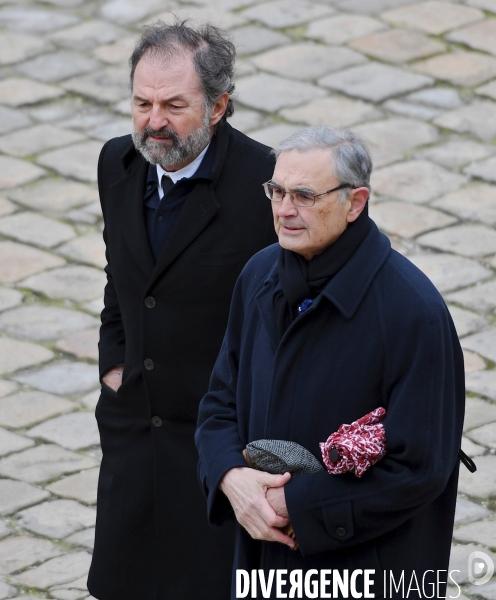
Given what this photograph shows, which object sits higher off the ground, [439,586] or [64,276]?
[439,586]

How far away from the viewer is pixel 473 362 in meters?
5.04

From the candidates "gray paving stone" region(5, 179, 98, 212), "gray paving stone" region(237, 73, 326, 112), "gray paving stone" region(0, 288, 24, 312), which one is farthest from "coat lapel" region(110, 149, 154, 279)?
"gray paving stone" region(237, 73, 326, 112)

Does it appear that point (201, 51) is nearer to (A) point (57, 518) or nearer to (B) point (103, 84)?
(A) point (57, 518)

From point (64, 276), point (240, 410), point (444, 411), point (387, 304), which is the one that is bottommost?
point (64, 276)

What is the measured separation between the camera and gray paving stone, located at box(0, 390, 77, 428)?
15.9ft

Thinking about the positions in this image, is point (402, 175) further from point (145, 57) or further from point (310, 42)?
point (145, 57)

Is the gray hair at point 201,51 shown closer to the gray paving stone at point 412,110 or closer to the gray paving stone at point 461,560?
the gray paving stone at point 461,560

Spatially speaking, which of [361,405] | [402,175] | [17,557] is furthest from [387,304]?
[402,175]

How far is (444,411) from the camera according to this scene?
8.31 ft

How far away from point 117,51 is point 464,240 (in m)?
2.89

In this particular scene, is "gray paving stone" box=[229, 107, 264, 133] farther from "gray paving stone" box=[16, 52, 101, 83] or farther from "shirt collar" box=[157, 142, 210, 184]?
"shirt collar" box=[157, 142, 210, 184]

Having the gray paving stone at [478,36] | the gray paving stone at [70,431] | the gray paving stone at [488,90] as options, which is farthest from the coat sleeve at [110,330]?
the gray paving stone at [478,36]

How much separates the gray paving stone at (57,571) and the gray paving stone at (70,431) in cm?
69

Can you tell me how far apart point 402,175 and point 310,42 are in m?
A: 1.57
